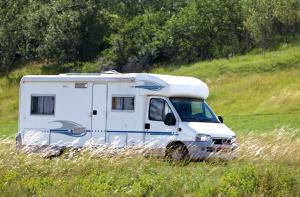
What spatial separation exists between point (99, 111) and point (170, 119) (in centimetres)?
238

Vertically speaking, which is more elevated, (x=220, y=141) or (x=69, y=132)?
(x=220, y=141)

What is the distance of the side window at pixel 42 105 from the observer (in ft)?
70.2

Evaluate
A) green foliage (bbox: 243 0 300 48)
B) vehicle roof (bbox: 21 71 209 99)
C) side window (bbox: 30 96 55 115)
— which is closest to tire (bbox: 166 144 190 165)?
vehicle roof (bbox: 21 71 209 99)

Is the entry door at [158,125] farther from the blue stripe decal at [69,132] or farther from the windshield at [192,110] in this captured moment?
the blue stripe decal at [69,132]

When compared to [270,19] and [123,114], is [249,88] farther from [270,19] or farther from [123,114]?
[123,114]

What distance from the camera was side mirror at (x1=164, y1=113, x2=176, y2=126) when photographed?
62.5 ft

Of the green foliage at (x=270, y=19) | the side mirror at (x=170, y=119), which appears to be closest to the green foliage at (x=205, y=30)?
the green foliage at (x=270, y=19)

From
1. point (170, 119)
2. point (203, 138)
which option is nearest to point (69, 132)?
point (170, 119)

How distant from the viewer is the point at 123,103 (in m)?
20.2

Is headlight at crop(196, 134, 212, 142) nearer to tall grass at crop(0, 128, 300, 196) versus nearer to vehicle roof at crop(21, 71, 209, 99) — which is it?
vehicle roof at crop(21, 71, 209, 99)

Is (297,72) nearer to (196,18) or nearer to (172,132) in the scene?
(196,18)

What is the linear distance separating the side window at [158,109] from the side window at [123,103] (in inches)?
23.9

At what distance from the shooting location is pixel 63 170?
1414 centimetres

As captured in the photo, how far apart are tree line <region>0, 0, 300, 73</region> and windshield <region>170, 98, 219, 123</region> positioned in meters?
43.2
